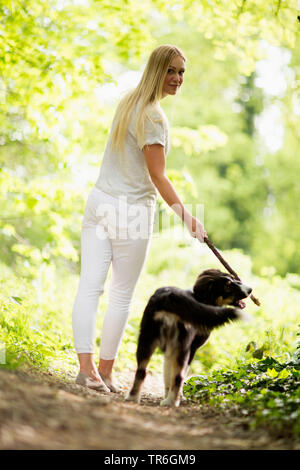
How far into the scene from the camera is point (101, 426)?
2.14 metres

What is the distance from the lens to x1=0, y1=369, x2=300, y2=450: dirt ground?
1.88m

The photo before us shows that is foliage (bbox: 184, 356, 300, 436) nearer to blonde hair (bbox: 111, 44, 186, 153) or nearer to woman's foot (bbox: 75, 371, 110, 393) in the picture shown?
woman's foot (bbox: 75, 371, 110, 393)

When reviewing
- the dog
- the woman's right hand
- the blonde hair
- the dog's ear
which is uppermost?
the blonde hair

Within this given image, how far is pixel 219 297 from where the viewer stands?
11.9 feet

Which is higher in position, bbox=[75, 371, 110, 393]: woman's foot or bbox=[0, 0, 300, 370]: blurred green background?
bbox=[0, 0, 300, 370]: blurred green background

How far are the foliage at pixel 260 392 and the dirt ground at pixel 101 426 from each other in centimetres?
10

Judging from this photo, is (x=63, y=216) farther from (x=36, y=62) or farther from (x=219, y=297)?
(x=219, y=297)

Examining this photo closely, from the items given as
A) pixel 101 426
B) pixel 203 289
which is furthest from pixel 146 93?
pixel 101 426

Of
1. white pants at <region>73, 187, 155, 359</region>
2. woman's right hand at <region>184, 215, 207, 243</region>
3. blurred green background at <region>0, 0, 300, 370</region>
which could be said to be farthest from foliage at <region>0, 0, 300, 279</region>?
woman's right hand at <region>184, 215, 207, 243</region>

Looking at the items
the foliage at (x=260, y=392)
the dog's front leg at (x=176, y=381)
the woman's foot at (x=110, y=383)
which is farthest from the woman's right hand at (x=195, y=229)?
the woman's foot at (x=110, y=383)

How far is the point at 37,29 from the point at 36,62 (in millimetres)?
555

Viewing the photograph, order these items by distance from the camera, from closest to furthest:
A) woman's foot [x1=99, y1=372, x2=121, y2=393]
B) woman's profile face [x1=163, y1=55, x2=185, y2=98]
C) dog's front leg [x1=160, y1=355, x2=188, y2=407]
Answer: dog's front leg [x1=160, y1=355, x2=188, y2=407], woman's profile face [x1=163, y1=55, x2=185, y2=98], woman's foot [x1=99, y1=372, x2=121, y2=393]

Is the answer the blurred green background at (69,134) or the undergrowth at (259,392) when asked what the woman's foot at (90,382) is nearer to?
the blurred green background at (69,134)

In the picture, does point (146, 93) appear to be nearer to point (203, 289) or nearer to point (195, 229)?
point (195, 229)
